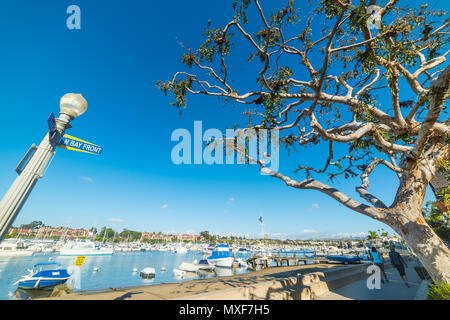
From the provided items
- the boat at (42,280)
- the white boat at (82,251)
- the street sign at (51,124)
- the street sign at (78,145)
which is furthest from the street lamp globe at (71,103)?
the white boat at (82,251)

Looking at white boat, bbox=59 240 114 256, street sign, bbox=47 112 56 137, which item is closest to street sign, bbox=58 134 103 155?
street sign, bbox=47 112 56 137

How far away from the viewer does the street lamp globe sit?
2436mm

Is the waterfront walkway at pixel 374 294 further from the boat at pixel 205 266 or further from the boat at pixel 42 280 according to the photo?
the boat at pixel 205 266

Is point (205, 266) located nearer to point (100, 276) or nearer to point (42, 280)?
point (100, 276)

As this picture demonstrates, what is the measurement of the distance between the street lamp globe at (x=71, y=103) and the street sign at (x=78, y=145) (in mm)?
383

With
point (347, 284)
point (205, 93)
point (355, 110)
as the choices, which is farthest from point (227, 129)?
point (347, 284)

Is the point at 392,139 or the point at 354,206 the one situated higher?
the point at 392,139

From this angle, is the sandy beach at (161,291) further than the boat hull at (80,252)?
No

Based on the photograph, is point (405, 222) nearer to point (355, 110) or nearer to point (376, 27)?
point (355, 110)

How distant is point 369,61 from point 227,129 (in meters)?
5.40

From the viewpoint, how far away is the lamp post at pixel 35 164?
6.28 ft

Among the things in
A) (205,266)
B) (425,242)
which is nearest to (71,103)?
(425,242)
